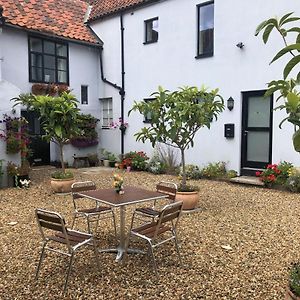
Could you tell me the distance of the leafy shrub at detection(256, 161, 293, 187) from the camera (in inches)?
340

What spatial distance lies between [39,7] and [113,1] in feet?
9.78

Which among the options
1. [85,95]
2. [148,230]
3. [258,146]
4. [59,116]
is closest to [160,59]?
[85,95]

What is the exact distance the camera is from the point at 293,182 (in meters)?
8.27

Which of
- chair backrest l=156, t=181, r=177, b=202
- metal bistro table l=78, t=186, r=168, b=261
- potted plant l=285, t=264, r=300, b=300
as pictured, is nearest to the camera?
potted plant l=285, t=264, r=300, b=300

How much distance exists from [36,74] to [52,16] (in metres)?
2.67

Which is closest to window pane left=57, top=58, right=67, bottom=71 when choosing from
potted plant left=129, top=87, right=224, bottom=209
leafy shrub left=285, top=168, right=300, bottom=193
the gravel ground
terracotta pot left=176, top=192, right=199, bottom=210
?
the gravel ground

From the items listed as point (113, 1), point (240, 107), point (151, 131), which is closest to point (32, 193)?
point (151, 131)

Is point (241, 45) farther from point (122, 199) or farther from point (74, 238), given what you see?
point (74, 238)

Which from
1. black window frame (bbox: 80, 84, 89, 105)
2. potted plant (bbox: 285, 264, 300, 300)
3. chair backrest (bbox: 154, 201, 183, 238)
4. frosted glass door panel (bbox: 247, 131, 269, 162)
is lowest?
potted plant (bbox: 285, 264, 300, 300)

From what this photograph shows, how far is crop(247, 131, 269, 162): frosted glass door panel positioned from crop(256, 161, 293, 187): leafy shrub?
0.75 meters

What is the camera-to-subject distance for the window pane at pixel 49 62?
41.5 ft

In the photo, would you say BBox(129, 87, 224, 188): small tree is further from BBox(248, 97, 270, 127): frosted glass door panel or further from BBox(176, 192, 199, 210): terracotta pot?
BBox(248, 97, 270, 127): frosted glass door panel

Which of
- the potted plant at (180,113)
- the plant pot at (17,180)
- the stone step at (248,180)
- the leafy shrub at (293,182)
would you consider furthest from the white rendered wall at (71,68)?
the leafy shrub at (293,182)

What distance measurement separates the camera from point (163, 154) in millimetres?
11914
